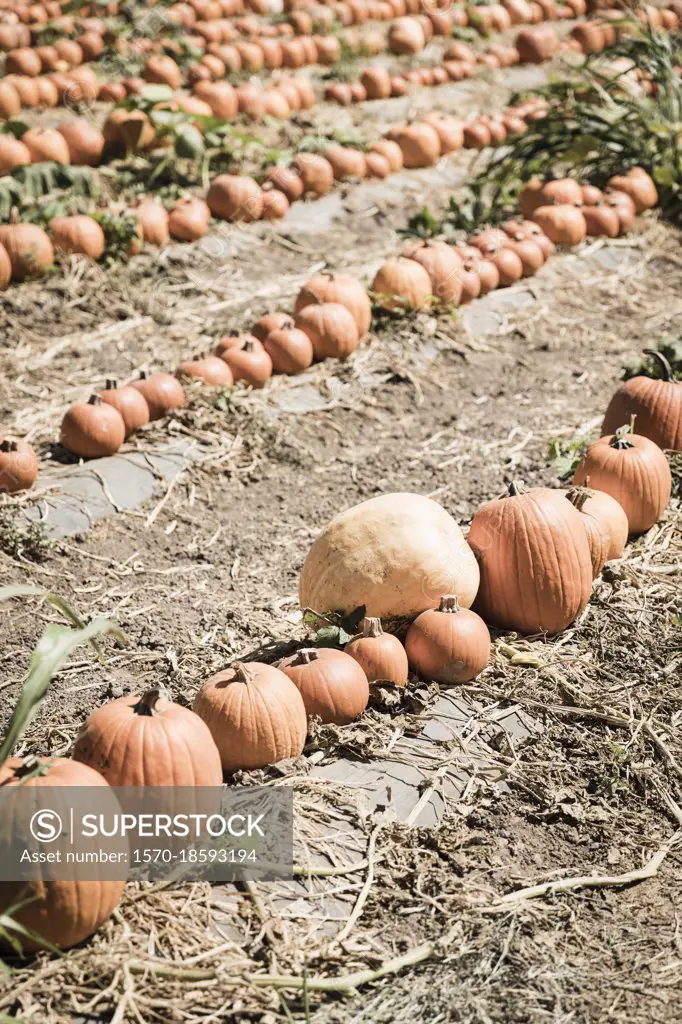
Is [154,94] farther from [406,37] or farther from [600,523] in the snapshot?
[600,523]

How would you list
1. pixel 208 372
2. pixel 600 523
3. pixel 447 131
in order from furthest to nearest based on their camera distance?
pixel 447 131, pixel 208 372, pixel 600 523

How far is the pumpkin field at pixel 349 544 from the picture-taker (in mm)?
2920

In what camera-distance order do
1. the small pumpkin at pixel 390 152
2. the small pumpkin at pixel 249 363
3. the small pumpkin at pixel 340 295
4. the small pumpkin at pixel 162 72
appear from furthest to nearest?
1. the small pumpkin at pixel 162 72
2. the small pumpkin at pixel 390 152
3. the small pumpkin at pixel 340 295
4. the small pumpkin at pixel 249 363

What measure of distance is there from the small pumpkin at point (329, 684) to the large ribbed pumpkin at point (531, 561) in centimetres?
85

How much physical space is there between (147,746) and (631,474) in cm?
278

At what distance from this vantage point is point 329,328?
285 inches

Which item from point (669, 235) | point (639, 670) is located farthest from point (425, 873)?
point (669, 235)

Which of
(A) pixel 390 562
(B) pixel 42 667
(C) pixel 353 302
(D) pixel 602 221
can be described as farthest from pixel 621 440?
(D) pixel 602 221

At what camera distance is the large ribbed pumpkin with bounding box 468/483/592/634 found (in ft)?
14.0

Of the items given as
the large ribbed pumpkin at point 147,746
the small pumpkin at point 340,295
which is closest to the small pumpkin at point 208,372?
the small pumpkin at point 340,295

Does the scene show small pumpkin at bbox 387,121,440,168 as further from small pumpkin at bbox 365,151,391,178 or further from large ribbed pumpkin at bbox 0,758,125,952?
large ribbed pumpkin at bbox 0,758,125,952

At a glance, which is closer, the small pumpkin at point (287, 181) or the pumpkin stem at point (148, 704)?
the pumpkin stem at point (148, 704)

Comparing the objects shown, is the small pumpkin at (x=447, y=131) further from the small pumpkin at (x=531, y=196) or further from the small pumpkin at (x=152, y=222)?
the small pumpkin at (x=152, y=222)

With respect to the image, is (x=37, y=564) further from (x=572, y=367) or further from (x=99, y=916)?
(x=572, y=367)
